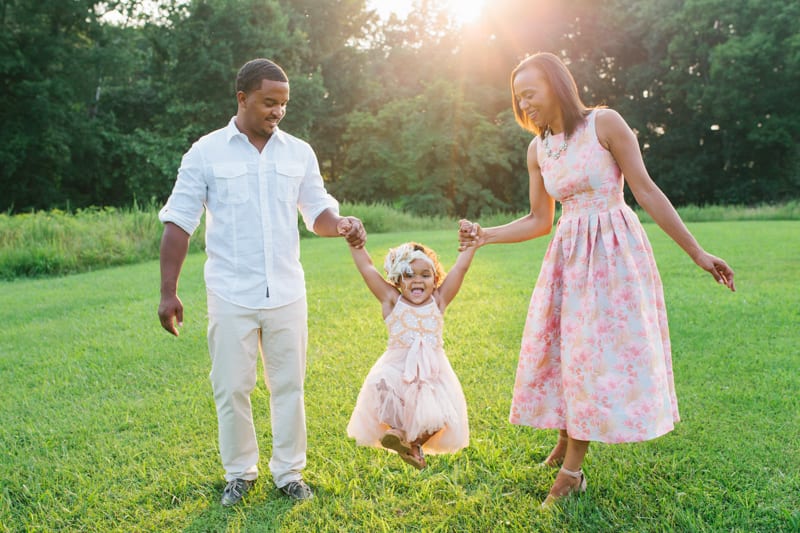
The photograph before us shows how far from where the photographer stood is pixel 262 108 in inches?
122

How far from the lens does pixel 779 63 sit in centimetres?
2927

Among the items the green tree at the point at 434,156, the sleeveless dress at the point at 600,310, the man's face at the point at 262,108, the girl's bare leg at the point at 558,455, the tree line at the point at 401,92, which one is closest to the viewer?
the sleeveless dress at the point at 600,310

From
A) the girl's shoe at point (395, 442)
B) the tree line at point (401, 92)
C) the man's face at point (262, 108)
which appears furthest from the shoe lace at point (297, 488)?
the tree line at point (401, 92)

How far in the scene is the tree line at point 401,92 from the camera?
1059 inches

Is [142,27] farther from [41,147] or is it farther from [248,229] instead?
[248,229]

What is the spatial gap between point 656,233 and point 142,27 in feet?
80.5

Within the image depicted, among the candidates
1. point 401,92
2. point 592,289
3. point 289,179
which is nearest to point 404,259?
point 289,179

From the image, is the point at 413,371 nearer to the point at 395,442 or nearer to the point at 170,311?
the point at 395,442

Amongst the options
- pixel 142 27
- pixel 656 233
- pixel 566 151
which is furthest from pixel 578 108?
pixel 142 27

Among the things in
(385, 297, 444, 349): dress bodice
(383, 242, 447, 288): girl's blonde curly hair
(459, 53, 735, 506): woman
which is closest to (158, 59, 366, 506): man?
(383, 242, 447, 288): girl's blonde curly hair

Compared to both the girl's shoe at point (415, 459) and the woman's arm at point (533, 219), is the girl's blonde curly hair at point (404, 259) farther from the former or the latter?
the girl's shoe at point (415, 459)

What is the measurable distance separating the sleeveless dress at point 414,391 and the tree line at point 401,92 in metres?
23.5

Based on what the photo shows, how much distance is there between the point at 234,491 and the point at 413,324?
1255mm

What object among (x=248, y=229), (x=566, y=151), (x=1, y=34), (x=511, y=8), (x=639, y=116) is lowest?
(x=248, y=229)
